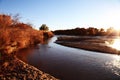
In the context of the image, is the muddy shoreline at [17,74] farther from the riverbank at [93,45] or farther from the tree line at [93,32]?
the tree line at [93,32]

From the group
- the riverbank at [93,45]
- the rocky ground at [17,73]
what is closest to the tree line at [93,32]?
the riverbank at [93,45]

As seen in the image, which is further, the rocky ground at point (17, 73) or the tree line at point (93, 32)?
the tree line at point (93, 32)

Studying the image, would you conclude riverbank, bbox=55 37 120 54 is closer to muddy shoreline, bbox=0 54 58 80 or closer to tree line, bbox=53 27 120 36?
muddy shoreline, bbox=0 54 58 80

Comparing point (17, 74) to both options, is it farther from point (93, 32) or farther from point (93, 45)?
point (93, 32)

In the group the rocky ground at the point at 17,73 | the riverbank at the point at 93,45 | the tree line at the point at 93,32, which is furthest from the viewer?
the tree line at the point at 93,32

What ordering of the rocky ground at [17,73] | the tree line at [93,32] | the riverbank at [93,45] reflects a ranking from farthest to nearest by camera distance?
the tree line at [93,32], the riverbank at [93,45], the rocky ground at [17,73]

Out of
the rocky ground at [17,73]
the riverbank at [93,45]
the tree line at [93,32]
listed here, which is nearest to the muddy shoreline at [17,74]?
the rocky ground at [17,73]

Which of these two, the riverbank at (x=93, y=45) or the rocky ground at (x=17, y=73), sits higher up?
the rocky ground at (x=17, y=73)

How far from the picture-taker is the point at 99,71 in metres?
16.6

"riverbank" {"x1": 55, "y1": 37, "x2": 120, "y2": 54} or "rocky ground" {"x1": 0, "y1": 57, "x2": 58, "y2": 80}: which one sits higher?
"rocky ground" {"x1": 0, "y1": 57, "x2": 58, "y2": 80}

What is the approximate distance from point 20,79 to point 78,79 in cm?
504

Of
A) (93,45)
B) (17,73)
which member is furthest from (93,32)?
(17,73)

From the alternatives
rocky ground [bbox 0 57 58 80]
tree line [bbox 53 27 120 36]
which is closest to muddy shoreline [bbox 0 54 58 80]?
rocky ground [bbox 0 57 58 80]

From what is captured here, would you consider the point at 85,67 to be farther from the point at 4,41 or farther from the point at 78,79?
the point at 4,41
